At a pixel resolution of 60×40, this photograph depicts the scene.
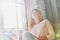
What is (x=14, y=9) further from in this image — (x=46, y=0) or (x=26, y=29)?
(x=46, y=0)

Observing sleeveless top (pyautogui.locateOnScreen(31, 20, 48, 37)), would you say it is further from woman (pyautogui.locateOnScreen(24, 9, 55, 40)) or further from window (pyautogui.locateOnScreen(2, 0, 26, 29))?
window (pyautogui.locateOnScreen(2, 0, 26, 29))

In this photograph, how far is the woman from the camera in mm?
1332

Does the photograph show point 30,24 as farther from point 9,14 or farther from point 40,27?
point 9,14

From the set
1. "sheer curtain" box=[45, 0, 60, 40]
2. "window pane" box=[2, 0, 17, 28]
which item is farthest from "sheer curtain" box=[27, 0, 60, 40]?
"window pane" box=[2, 0, 17, 28]

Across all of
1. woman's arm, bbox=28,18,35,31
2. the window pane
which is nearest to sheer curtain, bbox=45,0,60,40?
woman's arm, bbox=28,18,35,31

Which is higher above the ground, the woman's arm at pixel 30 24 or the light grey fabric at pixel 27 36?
the woman's arm at pixel 30 24

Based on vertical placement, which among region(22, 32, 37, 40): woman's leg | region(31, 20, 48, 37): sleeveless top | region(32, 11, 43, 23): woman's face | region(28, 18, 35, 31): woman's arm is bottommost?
region(22, 32, 37, 40): woman's leg

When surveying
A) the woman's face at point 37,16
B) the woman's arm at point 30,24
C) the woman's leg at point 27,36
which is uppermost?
the woman's face at point 37,16

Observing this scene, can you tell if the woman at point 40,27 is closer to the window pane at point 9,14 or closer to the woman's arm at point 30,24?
the woman's arm at point 30,24

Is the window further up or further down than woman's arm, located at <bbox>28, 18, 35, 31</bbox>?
further up

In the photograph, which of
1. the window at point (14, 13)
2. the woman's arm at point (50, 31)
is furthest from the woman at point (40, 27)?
the window at point (14, 13)

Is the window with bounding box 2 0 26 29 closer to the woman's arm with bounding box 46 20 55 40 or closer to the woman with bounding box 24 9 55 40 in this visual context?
the woman with bounding box 24 9 55 40

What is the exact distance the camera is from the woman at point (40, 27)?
52.4 inches

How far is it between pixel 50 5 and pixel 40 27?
0.27 meters
